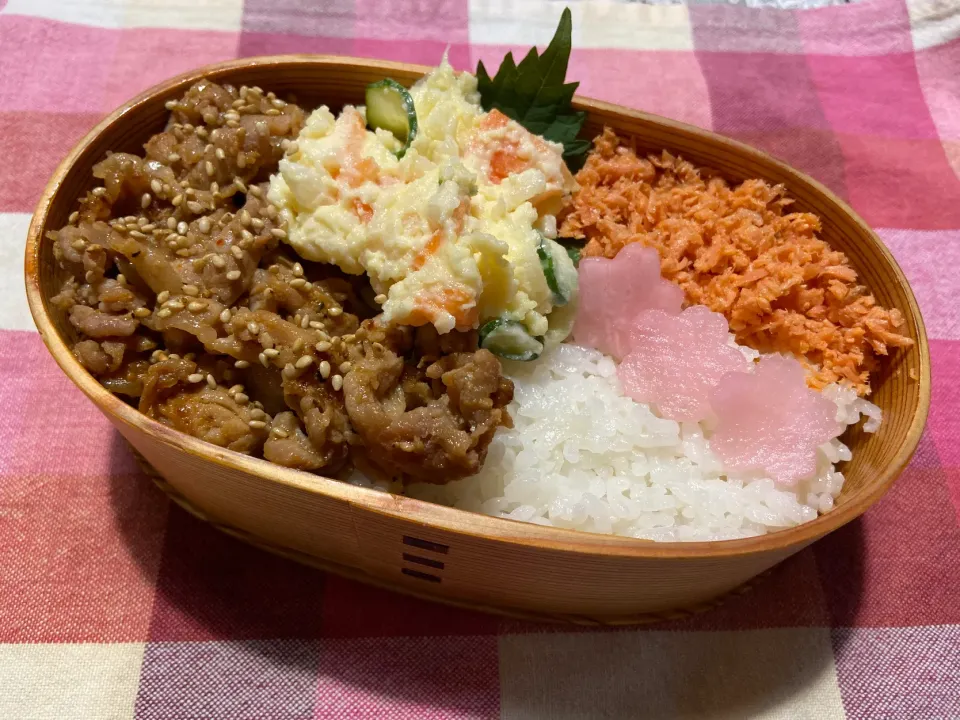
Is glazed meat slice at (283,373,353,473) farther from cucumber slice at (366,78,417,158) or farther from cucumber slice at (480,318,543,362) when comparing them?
cucumber slice at (366,78,417,158)

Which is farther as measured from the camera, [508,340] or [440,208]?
[508,340]

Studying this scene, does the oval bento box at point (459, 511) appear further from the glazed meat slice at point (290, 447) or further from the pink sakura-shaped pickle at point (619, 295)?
the pink sakura-shaped pickle at point (619, 295)

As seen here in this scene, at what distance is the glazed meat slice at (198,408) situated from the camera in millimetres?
1757

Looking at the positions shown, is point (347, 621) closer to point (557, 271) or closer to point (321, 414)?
point (321, 414)

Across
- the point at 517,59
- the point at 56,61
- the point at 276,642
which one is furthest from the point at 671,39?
the point at 276,642

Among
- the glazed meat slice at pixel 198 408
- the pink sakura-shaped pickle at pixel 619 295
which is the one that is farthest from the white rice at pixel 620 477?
the glazed meat slice at pixel 198 408

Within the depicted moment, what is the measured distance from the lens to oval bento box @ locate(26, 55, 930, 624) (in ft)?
5.33

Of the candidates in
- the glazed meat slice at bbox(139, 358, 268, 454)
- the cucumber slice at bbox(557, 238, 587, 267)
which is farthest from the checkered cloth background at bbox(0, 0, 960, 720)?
the cucumber slice at bbox(557, 238, 587, 267)

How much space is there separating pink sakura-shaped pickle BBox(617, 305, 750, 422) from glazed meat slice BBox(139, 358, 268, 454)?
109 cm

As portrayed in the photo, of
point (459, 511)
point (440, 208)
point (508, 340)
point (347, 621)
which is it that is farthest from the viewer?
point (347, 621)

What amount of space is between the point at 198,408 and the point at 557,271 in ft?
3.47

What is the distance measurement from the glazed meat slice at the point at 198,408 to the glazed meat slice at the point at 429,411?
10.8 inches

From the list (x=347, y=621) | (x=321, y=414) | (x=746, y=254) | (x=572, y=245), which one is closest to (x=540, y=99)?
(x=572, y=245)

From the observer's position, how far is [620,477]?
6.63 feet
